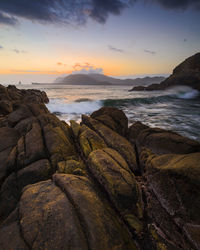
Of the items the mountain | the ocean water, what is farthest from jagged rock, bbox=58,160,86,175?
the mountain

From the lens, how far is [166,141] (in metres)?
5.68


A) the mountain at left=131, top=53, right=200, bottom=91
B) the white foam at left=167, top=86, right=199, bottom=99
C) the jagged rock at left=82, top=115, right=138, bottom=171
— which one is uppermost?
the mountain at left=131, top=53, right=200, bottom=91

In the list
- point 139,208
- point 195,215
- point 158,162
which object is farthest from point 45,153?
point 195,215

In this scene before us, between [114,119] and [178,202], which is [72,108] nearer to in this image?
[114,119]

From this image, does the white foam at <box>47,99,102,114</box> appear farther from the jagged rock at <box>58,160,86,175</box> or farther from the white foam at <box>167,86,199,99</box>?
the white foam at <box>167,86,199,99</box>

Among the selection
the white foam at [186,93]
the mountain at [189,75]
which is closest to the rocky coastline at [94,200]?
the white foam at [186,93]

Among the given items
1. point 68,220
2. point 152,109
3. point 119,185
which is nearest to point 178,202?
point 119,185

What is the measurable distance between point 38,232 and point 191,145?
5698mm

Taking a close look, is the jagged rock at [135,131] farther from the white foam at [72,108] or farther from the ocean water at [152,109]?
the white foam at [72,108]

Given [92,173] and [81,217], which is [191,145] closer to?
[92,173]

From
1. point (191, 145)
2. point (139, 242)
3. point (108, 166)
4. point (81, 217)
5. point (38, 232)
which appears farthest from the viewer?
point (191, 145)

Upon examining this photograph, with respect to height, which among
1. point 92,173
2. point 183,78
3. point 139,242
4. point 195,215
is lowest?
point 139,242

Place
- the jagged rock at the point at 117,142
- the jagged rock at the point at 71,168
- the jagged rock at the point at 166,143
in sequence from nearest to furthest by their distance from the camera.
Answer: the jagged rock at the point at 71,168 < the jagged rock at the point at 166,143 < the jagged rock at the point at 117,142

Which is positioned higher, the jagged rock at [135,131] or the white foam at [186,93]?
the white foam at [186,93]
